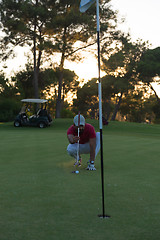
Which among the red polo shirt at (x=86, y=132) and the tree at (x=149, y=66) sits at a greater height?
the tree at (x=149, y=66)

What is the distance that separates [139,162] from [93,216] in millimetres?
5588

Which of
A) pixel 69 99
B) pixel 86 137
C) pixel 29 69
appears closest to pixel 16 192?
pixel 86 137

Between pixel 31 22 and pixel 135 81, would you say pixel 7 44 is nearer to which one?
pixel 31 22

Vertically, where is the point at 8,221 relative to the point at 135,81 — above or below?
below

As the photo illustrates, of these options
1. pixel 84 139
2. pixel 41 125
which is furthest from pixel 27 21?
pixel 84 139

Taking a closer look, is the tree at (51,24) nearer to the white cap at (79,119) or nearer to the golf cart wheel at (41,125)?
the golf cart wheel at (41,125)

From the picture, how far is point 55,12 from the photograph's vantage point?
35500 mm

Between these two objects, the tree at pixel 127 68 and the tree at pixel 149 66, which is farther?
the tree at pixel 149 66

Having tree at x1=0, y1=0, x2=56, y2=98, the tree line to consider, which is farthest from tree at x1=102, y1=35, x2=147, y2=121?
tree at x1=0, y1=0, x2=56, y2=98

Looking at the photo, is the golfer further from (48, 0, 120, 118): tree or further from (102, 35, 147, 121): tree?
(102, 35, 147, 121): tree

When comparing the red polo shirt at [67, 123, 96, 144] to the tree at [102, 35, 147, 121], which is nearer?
the red polo shirt at [67, 123, 96, 144]

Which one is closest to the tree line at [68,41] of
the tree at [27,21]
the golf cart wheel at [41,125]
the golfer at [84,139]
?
the tree at [27,21]

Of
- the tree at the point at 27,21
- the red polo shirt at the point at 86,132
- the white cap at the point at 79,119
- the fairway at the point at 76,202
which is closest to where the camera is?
the fairway at the point at 76,202

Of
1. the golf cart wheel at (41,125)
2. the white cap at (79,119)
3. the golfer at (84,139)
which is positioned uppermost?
the white cap at (79,119)
